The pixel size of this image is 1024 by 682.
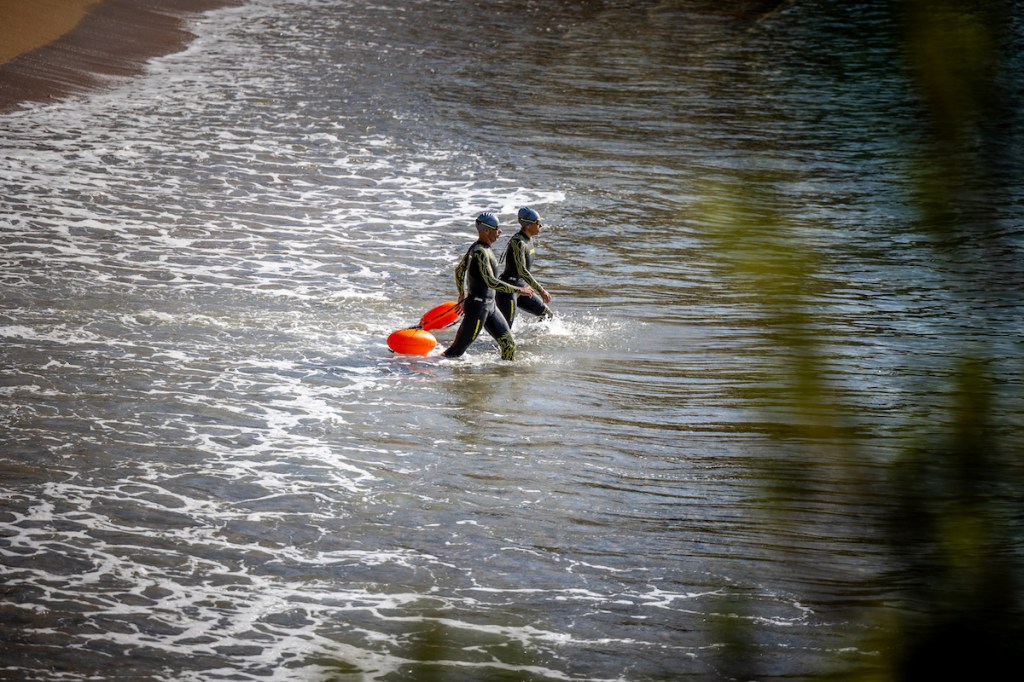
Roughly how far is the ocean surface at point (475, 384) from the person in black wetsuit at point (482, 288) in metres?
0.45

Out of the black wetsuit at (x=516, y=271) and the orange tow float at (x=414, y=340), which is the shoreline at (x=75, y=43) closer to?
the orange tow float at (x=414, y=340)

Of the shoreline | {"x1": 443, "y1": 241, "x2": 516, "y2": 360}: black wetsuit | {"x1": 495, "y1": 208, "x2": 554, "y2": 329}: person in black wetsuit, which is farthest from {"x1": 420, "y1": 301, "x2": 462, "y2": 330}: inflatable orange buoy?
the shoreline

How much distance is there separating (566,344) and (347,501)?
5.03 meters

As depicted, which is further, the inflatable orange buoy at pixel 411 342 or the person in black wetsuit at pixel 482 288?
the inflatable orange buoy at pixel 411 342

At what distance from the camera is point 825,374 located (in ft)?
5.10

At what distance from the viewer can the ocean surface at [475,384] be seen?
6.68ft

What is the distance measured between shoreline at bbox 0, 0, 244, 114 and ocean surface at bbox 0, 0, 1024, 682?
5.40 ft

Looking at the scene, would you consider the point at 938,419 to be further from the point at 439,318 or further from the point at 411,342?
the point at 439,318

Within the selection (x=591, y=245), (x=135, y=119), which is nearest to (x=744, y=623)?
(x=591, y=245)

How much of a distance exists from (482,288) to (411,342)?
1.16 metres

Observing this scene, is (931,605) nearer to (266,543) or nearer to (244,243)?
(266,543)

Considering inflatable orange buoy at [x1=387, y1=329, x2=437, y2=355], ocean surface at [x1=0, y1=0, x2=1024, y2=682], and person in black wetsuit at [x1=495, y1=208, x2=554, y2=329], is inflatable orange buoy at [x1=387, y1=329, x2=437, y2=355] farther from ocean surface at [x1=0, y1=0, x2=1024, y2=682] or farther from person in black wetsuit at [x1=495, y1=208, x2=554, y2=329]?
person in black wetsuit at [x1=495, y1=208, x2=554, y2=329]

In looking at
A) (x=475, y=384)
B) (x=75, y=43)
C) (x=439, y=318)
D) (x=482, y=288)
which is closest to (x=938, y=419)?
(x=475, y=384)

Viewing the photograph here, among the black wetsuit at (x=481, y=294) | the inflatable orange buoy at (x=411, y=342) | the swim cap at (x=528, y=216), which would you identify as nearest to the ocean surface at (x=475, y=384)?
the inflatable orange buoy at (x=411, y=342)
